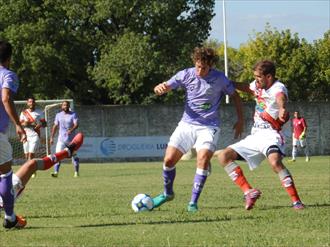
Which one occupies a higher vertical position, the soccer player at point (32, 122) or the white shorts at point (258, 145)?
the white shorts at point (258, 145)

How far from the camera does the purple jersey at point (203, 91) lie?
1065 cm

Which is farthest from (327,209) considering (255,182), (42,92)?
(42,92)

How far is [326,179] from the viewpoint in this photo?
18469mm

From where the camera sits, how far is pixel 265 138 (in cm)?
1047

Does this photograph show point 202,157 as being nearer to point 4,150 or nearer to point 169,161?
point 169,161

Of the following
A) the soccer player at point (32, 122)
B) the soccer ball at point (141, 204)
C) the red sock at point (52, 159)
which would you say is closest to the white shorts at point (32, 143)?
the soccer player at point (32, 122)

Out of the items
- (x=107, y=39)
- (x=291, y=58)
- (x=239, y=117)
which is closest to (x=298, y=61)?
(x=291, y=58)

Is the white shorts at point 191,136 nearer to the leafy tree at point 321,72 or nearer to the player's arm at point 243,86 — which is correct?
the player's arm at point 243,86

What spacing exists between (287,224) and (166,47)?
3972cm

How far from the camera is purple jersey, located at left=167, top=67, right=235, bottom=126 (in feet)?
34.9

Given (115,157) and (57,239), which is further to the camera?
(115,157)

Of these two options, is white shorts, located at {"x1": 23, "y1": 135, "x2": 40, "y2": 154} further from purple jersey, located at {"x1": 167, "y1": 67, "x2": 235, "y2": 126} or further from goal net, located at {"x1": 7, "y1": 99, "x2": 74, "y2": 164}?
purple jersey, located at {"x1": 167, "y1": 67, "x2": 235, "y2": 126}

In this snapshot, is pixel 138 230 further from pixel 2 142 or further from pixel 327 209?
pixel 327 209

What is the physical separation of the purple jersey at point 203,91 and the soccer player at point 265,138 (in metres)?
0.43
